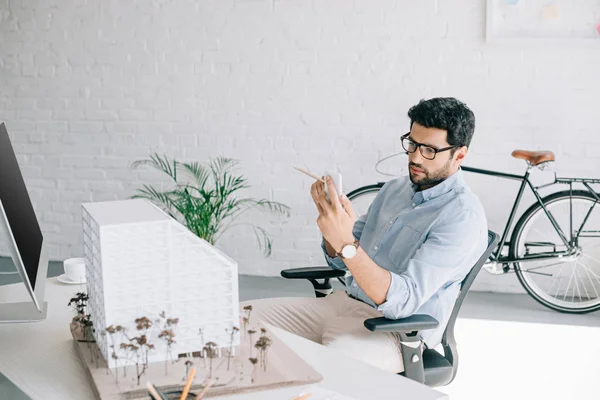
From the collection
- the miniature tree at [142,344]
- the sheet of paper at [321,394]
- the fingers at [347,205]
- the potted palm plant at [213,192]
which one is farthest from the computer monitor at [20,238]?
the potted palm plant at [213,192]

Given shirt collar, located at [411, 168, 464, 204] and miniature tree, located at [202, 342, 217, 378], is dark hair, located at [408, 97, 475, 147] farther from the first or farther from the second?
miniature tree, located at [202, 342, 217, 378]

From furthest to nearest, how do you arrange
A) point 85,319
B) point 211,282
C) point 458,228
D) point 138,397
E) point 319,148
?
point 319,148 < point 458,228 < point 85,319 < point 211,282 < point 138,397

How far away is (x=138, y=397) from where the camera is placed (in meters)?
1.46

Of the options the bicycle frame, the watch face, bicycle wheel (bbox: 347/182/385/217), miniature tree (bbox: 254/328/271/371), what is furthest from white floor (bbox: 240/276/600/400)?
miniature tree (bbox: 254/328/271/371)

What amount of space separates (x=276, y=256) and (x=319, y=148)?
69 centimetres

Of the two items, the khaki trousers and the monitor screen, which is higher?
the monitor screen

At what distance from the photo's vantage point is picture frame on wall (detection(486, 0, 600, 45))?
4.10m

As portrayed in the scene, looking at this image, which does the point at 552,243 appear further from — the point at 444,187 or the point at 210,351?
the point at 210,351

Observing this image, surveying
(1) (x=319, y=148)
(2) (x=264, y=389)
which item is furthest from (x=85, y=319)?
(1) (x=319, y=148)

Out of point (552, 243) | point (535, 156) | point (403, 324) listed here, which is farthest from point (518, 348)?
point (403, 324)

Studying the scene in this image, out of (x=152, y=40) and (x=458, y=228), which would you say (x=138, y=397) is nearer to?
(x=458, y=228)

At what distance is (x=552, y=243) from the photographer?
4246 mm

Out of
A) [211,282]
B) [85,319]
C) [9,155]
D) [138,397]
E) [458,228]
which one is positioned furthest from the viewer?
[458,228]

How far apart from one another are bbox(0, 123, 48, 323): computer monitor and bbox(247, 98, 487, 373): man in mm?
689
